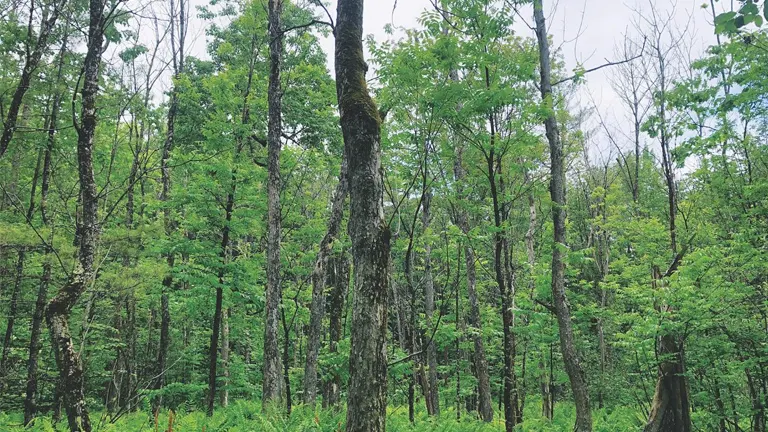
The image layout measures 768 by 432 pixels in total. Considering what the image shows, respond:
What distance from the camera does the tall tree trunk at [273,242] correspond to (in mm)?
8820

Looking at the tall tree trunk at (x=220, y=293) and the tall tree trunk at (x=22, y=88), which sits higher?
the tall tree trunk at (x=22, y=88)

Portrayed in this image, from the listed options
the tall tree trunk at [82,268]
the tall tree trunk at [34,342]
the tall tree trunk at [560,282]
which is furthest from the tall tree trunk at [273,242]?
the tall tree trunk at [560,282]

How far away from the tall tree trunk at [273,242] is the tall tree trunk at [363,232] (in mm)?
5385

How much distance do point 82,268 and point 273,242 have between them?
3.98 metres

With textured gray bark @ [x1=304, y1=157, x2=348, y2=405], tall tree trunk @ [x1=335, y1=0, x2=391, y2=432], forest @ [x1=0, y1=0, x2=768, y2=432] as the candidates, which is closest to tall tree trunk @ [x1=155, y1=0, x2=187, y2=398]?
forest @ [x1=0, y1=0, x2=768, y2=432]

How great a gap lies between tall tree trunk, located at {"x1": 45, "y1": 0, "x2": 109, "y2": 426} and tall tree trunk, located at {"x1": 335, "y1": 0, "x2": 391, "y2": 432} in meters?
3.64

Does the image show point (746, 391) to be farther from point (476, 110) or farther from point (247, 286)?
point (247, 286)

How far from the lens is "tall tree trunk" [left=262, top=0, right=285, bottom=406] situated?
882cm

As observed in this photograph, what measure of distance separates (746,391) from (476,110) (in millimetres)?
11546

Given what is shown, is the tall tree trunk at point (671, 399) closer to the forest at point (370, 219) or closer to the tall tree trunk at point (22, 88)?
the forest at point (370, 219)

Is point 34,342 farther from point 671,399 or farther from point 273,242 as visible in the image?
point 671,399

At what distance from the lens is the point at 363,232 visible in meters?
3.68

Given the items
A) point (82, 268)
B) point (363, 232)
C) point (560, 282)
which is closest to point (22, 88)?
point (82, 268)

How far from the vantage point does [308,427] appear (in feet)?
20.9
